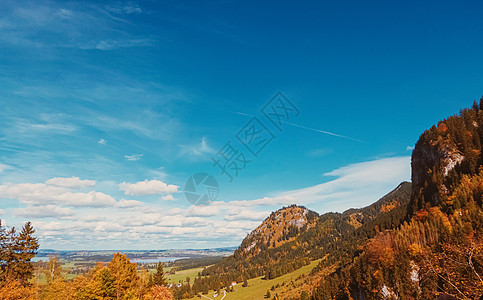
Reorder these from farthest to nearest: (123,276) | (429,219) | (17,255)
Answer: (429,219)
(123,276)
(17,255)

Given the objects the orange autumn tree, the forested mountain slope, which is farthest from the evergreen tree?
the forested mountain slope

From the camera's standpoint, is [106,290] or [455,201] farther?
[455,201]

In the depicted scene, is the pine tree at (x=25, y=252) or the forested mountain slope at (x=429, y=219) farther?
the forested mountain slope at (x=429, y=219)

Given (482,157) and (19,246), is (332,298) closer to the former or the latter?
(482,157)

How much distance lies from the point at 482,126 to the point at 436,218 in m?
69.1

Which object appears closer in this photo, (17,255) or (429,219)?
(17,255)

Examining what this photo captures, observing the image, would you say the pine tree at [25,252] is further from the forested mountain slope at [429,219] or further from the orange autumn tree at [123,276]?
the forested mountain slope at [429,219]

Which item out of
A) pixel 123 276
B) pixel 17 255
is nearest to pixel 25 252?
pixel 17 255

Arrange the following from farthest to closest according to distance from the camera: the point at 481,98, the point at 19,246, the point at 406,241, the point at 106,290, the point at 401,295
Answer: the point at 481,98, the point at 406,241, the point at 401,295, the point at 106,290, the point at 19,246

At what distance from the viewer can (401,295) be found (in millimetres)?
87375

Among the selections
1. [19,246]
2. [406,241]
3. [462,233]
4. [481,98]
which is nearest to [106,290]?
[19,246]

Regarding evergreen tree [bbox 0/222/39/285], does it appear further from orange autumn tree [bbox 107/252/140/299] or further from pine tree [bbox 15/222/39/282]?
orange autumn tree [bbox 107/252/140/299]

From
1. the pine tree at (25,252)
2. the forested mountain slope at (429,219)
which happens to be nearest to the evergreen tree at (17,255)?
the pine tree at (25,252)

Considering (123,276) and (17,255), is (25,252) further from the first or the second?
(123,276)
